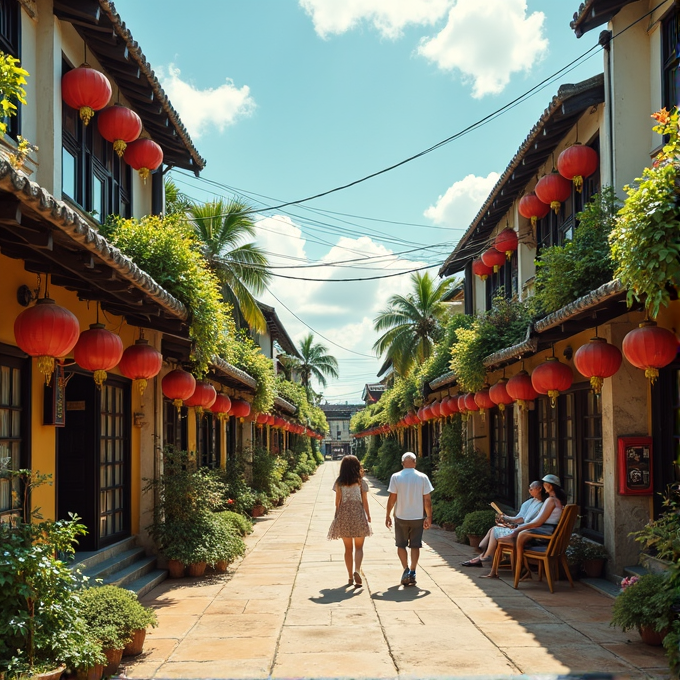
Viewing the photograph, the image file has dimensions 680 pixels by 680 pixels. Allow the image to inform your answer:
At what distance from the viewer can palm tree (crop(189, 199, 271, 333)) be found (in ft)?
69.3

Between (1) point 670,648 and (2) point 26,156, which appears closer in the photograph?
(1) point 670,648

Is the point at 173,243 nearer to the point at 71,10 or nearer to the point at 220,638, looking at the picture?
the point at 71,10

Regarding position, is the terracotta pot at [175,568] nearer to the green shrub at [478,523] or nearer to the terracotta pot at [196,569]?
the terracotta pot at [196,569]

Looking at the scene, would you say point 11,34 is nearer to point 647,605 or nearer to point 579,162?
point 579,162

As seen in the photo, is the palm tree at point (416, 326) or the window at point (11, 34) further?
the palm tree at point (416, 326)

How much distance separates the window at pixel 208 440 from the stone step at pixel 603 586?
28.3 feet

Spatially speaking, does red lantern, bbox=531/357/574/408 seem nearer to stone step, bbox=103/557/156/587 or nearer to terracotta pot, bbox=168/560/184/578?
terracotta pot, bbox=168/560/184/578

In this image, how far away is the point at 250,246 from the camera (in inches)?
851

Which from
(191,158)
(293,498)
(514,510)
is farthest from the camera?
(293,498)

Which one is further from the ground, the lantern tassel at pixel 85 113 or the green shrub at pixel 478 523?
the lantern tassel at pixel 85 113

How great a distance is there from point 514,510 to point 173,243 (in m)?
8.92

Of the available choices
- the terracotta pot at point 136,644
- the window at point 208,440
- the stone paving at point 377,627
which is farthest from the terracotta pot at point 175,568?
the window at point 208,440

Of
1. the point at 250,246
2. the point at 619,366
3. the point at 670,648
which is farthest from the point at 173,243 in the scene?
the point at 250,246

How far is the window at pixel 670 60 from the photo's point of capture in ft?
29.1
